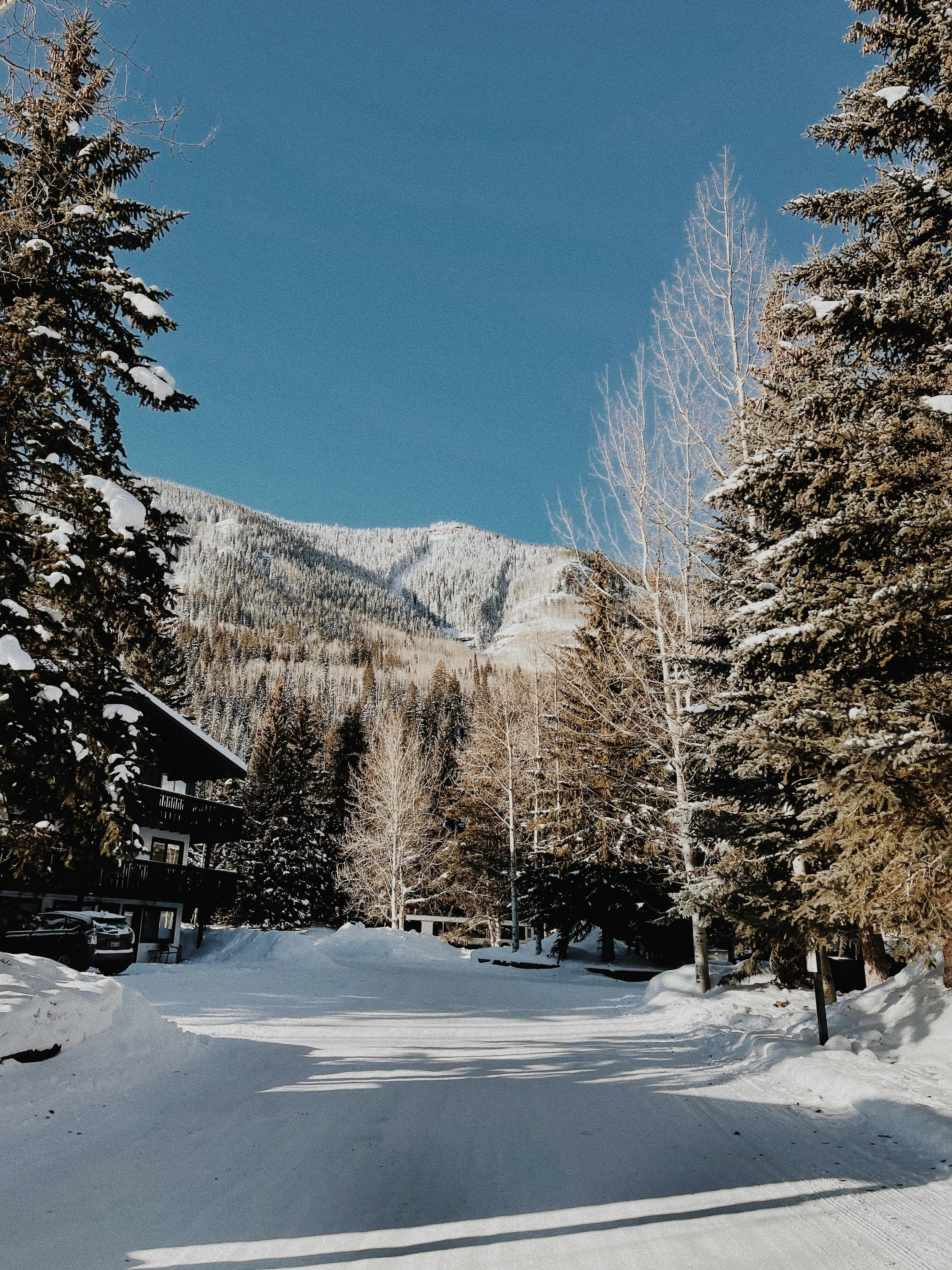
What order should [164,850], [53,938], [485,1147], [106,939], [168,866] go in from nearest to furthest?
[485,1147], [53,938], [106,939], [168,866], [164,850]

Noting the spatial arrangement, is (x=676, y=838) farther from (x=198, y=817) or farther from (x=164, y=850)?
(x=164, y=850)

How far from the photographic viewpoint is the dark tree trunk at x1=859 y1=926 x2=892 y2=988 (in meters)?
13.5

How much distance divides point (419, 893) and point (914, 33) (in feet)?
149

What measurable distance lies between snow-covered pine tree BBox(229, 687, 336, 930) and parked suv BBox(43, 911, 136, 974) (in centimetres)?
2173

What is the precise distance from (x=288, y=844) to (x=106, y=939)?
26.6 metres

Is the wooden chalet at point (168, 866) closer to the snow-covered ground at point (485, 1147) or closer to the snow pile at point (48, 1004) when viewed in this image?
the snow pile at point (48, 1004)

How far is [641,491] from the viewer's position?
1719cm

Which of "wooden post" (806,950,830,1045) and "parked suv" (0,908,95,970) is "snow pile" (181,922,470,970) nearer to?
"parked suv" (0,908,95,970)

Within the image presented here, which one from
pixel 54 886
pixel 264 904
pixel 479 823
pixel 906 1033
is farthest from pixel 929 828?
pixel 264 904

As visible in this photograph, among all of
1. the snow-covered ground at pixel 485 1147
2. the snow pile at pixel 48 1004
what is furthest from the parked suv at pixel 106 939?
the snow pile at pixel 48 1004

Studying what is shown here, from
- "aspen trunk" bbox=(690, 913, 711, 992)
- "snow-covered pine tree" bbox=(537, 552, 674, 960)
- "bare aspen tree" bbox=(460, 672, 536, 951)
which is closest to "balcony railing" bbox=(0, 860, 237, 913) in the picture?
"bare aspen tree" bbox=(460, 672, 536, 951)

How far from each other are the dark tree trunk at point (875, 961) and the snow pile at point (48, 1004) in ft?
40.3

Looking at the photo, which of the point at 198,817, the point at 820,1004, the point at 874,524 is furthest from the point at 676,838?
the point at 198,817

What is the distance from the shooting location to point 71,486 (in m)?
8.16
